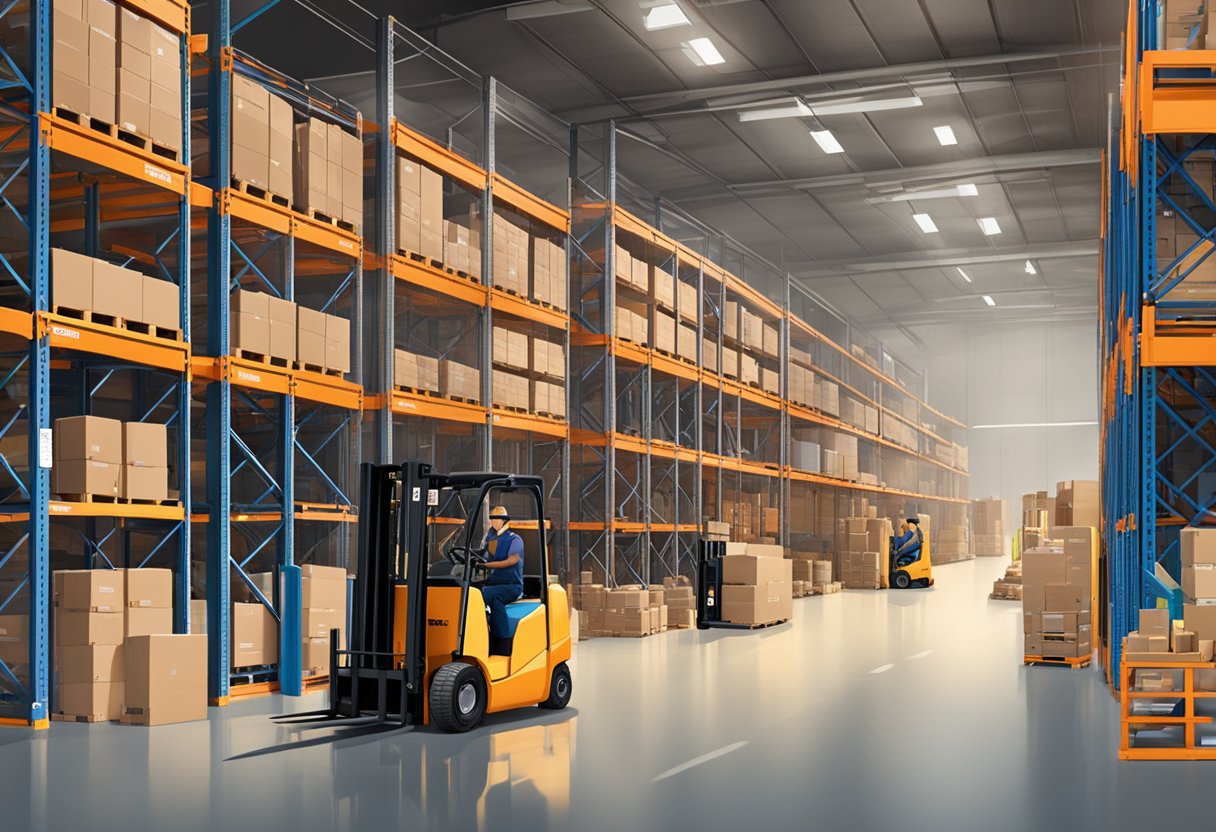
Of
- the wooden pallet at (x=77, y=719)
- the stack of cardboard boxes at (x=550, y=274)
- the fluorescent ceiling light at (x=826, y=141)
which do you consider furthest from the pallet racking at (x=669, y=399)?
the wooden pallet at (x=77, y=719)

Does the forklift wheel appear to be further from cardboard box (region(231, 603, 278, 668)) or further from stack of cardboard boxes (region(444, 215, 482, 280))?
stack of cardboard boxes (region(444, 215, 482, 280))

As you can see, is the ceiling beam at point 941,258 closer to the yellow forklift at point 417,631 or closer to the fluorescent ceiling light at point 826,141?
the fluorescent ceiling light at point 826,141

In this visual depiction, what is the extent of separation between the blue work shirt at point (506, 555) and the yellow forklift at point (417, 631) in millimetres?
141

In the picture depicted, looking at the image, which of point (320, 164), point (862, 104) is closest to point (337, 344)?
point (320, 164)

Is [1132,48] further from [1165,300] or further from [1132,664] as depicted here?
[1132,664]

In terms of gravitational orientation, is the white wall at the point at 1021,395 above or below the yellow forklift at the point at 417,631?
above

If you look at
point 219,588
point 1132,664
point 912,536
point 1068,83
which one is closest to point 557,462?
point 219,588

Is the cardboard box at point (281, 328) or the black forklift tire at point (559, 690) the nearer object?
the black forklift tire at point (559, 690)

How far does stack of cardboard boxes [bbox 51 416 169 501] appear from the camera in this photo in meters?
9.02

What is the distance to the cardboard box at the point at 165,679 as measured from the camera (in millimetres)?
8930

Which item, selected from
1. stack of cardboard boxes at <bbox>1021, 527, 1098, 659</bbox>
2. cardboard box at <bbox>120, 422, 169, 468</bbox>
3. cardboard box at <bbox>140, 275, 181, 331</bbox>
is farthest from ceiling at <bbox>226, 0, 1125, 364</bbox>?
stack of cardboard boxes at <bbox>1021, 527, 1098, 659</bbox>

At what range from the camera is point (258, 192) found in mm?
10883

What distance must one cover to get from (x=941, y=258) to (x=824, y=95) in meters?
12.3

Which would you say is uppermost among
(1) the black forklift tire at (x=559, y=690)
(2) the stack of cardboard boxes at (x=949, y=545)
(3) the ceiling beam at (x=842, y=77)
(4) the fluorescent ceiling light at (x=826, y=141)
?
(3) the ceiling beam at (x=842, y=77)
